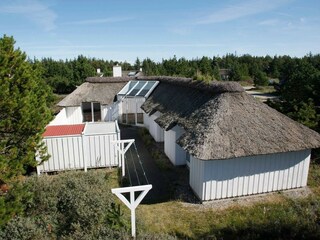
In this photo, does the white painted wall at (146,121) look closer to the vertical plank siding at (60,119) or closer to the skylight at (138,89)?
the skylight at (138,89)

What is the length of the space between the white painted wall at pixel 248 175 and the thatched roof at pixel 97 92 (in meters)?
15.9

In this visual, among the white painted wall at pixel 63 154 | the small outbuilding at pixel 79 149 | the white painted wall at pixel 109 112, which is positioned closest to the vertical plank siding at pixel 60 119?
the white painted wall at pixel 109 112

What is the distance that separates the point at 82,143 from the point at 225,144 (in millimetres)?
7672

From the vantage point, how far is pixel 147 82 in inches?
981

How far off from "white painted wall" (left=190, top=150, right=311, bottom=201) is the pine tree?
681 centimetres

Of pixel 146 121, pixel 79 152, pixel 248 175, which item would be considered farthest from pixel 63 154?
pixel 146 121

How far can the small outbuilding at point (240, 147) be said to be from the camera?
9922 mm

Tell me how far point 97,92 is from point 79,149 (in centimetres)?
1285

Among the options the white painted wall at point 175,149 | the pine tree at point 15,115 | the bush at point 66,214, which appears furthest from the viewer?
the white painted wall at point 175,149

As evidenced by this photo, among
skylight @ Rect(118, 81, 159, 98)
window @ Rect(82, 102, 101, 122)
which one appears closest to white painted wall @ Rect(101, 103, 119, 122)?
window @ Rect(82, 102, 101, 122)

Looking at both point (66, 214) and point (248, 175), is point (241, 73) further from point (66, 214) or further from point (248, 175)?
point (66, 214)

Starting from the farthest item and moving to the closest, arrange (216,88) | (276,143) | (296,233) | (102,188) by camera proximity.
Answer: (216,88), (276,143), (102,188), (296,233)

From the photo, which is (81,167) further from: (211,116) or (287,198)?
(287,198)

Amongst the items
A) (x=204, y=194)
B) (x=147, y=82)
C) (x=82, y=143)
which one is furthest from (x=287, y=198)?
(x=147, y=82)
